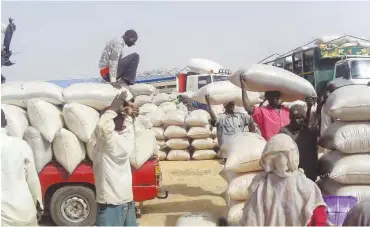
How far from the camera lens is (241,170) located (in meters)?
4.78

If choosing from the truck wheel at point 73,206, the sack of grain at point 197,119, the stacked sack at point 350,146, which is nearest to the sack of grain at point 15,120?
the truck wheel at point 73,206

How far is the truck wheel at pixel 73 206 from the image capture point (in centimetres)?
583

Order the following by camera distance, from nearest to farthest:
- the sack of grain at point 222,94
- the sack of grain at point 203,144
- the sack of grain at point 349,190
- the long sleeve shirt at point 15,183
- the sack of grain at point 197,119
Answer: the long sleeve shirt at point 15,183, the sack of grain at point 349,190, the sack of grain at point 222,94, the sack of grain at point 197,119, the sack of grain at point 203,144

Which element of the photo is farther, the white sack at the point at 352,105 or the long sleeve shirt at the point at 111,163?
the white sack at the point at 352,105

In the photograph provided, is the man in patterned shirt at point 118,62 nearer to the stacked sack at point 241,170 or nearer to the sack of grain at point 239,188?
the stacked sack at point 241,170

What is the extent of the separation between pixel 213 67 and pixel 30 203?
17.4 m

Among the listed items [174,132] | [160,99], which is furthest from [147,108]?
[174,132]

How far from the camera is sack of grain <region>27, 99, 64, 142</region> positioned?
18.6 ft

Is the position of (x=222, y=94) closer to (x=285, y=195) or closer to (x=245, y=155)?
(x=245, y=155)

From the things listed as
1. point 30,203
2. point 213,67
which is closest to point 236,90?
point 30,203

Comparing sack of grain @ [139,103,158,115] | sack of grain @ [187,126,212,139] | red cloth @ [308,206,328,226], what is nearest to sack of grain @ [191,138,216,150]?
sack of grain @ [187,126,212,139]

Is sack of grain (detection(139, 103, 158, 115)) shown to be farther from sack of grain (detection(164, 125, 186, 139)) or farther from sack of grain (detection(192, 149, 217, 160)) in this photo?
sack of grain (detection(192, 149, 217, 160))

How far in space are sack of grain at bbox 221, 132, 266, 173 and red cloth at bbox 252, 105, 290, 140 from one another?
0.41 meters

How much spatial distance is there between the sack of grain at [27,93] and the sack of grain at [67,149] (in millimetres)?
451
